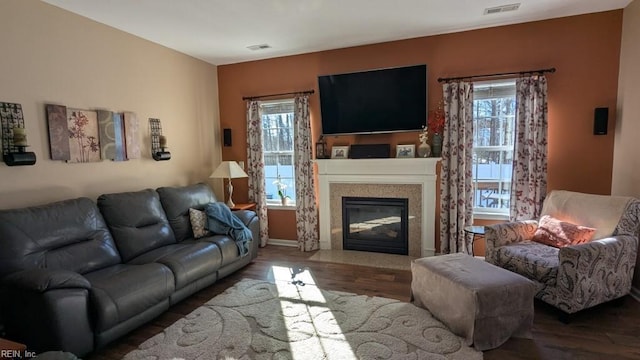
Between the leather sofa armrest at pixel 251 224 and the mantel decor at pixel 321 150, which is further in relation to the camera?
the mantel decor at pixel 321 150

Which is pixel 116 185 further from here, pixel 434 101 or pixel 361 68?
pixel 434 101

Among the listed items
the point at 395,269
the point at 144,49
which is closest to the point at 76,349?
the point at 395,269

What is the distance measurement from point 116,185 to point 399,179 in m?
3.32

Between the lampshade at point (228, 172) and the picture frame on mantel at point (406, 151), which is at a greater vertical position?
the picture frame on mantel at point (406, 151)

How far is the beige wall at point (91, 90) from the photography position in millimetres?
2721

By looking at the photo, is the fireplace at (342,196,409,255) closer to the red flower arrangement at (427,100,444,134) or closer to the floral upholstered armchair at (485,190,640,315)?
the red flower arrangement at (427,100,444,134)

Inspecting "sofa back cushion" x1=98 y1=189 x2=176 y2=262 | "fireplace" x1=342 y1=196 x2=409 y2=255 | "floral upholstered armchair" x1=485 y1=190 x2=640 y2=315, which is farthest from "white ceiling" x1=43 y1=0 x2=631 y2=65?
"fireplace" x1=342 y1=196 x2=409 y2=255

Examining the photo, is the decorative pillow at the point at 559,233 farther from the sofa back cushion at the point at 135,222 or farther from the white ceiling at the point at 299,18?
the sofa back cushion at the point at 135,222

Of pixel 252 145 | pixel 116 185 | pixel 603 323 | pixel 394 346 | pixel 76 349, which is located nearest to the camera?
pixel 76 349

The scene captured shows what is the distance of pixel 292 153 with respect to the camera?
15.8 ft

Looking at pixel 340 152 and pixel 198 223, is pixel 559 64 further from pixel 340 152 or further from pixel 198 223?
pixel 198 223

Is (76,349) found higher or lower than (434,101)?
lower

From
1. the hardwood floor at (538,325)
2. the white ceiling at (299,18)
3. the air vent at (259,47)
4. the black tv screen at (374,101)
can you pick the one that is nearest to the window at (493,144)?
the black tv screen at (374,101)

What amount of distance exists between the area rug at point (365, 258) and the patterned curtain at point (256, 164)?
102 centimetres
